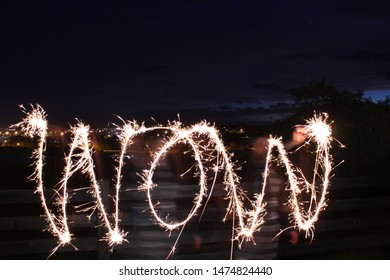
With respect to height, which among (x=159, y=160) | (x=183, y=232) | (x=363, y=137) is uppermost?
(x=363, y=137)

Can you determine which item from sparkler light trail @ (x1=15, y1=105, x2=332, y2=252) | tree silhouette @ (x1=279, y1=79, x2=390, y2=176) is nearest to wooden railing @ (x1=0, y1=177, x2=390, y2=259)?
sparkler light trail @ (x1=15, y1=105, x2=332, y2=252)

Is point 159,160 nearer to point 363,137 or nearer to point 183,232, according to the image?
point 183,232

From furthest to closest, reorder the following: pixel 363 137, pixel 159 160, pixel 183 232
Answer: pixel 363 137 → pixel 183 232 → pixel 159 160

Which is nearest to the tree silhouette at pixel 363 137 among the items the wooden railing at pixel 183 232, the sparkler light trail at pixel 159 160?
the wooden railing at pixel 183 232

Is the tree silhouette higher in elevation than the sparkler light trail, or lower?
higher

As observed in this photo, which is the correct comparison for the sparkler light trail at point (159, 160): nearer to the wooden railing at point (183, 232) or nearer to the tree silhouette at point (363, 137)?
the wooden railing at point (183, 232)

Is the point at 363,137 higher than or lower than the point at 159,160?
higher

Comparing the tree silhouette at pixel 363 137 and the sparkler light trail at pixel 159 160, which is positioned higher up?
the tree silhouette at pixel 363 137

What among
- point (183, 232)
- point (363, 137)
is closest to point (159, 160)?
point (183, 232)

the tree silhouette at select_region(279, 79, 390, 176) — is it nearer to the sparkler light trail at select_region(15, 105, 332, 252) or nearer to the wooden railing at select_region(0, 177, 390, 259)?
the wooden railing at select_region(0, 177, 390, 259)

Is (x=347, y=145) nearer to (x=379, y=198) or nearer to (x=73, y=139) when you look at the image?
(x=379, y=198)

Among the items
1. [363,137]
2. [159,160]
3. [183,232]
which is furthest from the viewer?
[363,137]
